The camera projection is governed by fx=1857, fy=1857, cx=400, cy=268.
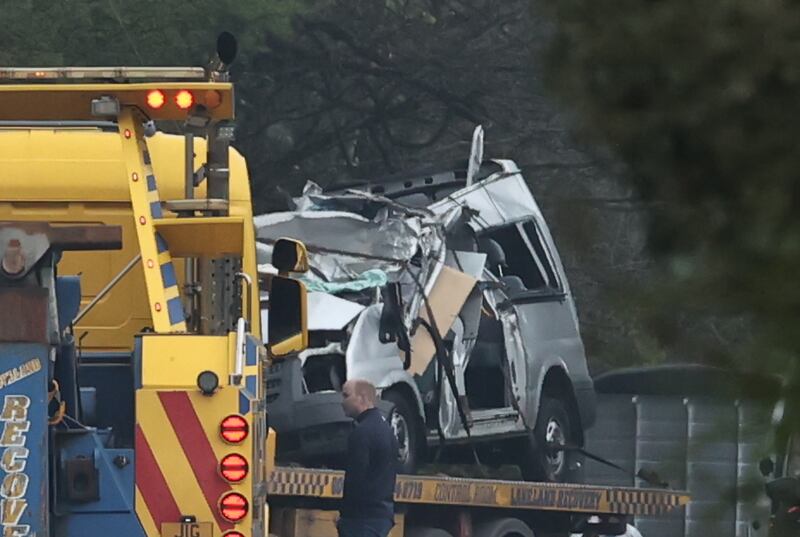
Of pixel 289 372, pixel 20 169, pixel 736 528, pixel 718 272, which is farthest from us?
pixel 289 372

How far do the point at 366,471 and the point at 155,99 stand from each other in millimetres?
4600

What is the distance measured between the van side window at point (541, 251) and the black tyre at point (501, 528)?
2092 mm

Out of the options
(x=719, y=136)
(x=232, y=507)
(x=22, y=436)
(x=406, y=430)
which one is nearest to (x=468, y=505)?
(x=406, y=430)

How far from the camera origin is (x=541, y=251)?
47.6 feet

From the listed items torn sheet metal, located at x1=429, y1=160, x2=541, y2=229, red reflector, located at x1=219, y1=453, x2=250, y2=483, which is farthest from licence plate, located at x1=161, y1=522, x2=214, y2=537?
torn sheet metal, located at x1=429, y1=160, x2=541, y2=229

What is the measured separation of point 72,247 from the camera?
5.32m

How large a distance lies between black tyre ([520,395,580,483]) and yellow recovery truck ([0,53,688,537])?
702 cm

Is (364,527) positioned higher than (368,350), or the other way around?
(368,350)

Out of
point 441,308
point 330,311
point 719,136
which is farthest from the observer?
point 441,308

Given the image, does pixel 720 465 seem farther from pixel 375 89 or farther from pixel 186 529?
pixel 375 89

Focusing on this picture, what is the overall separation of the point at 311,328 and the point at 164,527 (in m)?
6.70

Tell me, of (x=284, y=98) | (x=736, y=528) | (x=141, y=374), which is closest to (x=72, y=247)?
(x=141, y=374)

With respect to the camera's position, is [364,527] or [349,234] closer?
[364,527]

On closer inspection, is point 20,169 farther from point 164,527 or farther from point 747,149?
point 747,149
